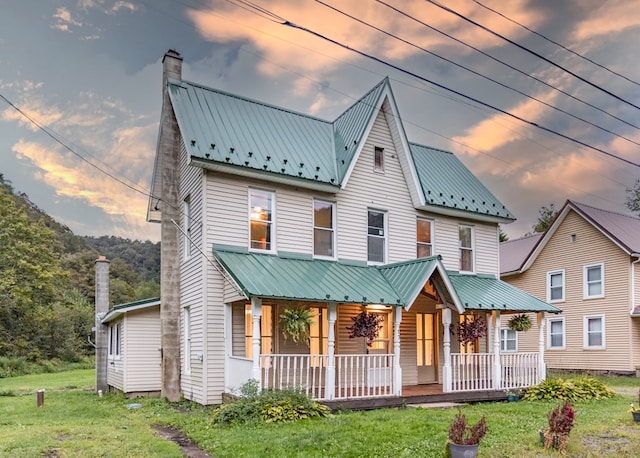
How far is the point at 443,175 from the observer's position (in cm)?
1922

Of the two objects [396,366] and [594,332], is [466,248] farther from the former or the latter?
[594,332]

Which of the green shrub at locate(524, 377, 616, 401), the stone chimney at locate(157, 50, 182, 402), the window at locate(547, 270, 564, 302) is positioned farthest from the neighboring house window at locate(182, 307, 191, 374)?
the window at locate(547, 270, 564, 302)

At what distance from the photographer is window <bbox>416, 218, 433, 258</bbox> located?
17828 mm

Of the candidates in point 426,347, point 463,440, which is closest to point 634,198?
point 426,347

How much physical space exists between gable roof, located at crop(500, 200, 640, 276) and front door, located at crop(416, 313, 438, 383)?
11123 mm

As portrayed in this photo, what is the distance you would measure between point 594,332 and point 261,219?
18.2m

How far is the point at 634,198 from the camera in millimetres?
45250

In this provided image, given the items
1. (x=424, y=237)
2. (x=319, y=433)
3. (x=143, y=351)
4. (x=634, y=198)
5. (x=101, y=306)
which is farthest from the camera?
(x=634, y=198)

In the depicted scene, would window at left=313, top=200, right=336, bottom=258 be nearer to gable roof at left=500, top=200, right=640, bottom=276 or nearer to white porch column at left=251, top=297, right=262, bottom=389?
white porch column at left=251, top=297, right=262, bottom=389

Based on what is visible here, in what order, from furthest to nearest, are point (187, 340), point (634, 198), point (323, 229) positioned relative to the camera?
point (634, 198) → point (323, 229) → point (187, 340)

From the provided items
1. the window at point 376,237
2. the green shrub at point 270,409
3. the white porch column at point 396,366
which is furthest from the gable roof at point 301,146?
the green shrub at point 270,409

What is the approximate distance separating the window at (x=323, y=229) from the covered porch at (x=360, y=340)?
0.51m

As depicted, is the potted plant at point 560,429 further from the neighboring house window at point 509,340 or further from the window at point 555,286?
the neighboring house window at point 509,340

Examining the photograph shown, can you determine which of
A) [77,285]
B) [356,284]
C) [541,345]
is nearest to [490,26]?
[356,284]
